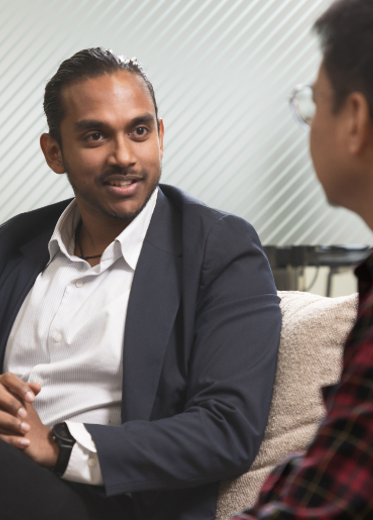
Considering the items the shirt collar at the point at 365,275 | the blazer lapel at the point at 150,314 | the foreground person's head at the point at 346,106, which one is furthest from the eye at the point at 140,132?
the shirt collar at the point at 365,275

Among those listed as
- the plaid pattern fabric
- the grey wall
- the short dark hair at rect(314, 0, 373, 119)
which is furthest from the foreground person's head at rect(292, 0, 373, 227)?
the grey wall

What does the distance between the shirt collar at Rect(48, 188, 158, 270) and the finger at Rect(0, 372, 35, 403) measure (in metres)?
0.36

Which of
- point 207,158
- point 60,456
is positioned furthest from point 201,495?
point 207,158

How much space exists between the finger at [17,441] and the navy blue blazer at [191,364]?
4.6 inches

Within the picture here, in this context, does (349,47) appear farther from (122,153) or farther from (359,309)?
(122,153)

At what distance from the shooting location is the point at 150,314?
1.27 metres

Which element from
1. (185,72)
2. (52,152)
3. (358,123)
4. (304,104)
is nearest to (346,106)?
(358,123)

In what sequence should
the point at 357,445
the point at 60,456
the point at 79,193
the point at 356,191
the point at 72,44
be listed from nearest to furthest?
the point at 357,445 < the point at 356,191 < the point at 60,456 < the point at 79,193 < the point at 72,44

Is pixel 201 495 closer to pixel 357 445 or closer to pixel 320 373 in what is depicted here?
pixel 320 373

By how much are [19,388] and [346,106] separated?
2.64 feet

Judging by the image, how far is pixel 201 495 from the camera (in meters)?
1.16

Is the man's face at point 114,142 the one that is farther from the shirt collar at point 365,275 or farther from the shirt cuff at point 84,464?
the shirt collar at point 365,275

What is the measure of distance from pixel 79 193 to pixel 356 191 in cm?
95

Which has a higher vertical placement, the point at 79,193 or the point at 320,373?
the point at 79,193
